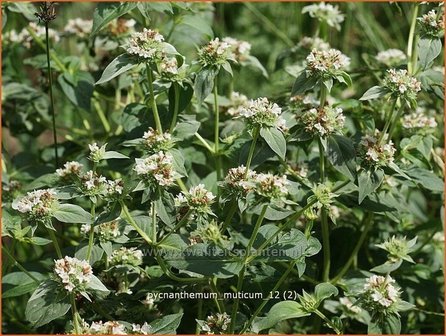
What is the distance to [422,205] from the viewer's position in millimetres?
2619

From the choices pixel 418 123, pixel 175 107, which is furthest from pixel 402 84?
pixel 175 107

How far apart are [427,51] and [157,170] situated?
2.35 ft

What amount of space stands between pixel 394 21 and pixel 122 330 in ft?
9.14

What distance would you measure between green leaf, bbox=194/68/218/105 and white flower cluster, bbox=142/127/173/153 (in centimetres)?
12

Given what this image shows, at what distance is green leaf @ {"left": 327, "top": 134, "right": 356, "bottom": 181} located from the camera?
1.65 meters

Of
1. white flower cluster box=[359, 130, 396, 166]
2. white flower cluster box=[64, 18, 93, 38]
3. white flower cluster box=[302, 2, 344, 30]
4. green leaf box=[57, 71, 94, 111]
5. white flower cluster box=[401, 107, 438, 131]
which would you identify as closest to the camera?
white flower cluster box=[359, 130, 396, 166]

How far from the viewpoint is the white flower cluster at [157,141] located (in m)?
1.62

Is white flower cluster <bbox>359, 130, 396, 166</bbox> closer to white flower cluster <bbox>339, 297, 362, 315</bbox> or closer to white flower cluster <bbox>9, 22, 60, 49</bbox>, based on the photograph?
white flower cluster <bbox>339, 297, 362, 315</bbox>

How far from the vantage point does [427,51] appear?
5.68 ft

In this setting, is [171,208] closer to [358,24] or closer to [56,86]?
[56,86]

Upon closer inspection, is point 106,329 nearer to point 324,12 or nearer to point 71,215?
point 71,215

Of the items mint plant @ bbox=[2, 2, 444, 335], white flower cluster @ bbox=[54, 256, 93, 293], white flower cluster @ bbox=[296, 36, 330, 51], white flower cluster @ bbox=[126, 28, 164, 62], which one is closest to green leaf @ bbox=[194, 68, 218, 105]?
mint plant @ bbox=[2, 2, 444, 335]

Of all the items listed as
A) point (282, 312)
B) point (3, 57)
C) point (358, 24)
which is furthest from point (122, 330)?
point (358, 24)

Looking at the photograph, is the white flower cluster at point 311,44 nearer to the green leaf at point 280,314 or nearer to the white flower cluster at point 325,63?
the white flower cluster at point 325,63
